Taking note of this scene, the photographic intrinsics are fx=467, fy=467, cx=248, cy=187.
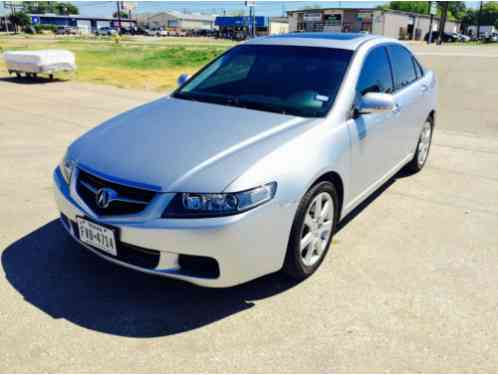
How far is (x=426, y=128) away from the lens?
221 inches

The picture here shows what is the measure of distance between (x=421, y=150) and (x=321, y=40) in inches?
86.9

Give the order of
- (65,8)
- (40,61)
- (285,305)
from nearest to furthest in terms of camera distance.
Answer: (285,305)
(40,61)
(65,8)

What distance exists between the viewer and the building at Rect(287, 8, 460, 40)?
6844cm

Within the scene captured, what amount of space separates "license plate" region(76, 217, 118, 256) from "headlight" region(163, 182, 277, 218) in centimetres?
41

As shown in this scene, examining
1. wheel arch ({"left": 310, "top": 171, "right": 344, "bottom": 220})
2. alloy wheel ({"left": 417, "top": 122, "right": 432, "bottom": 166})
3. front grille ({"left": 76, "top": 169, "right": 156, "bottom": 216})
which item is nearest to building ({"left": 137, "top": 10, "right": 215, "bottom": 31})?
alloy wheel ({"left": 417, "top": 122, "right": 432, "bottom": 166})

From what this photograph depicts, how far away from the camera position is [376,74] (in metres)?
4.05

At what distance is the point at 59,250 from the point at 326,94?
7.89 feet

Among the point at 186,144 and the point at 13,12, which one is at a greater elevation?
the point at 13,12

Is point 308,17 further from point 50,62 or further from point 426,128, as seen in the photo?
point 426,128

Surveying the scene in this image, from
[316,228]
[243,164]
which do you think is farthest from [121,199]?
[316,228]

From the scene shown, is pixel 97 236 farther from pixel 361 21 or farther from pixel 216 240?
pixel 361 21

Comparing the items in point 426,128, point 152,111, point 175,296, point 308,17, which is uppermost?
point 308,17

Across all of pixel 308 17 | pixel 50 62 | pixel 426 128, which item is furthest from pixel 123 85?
pixel 308 17

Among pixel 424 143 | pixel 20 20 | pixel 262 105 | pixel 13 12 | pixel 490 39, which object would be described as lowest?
pixel 424 143
